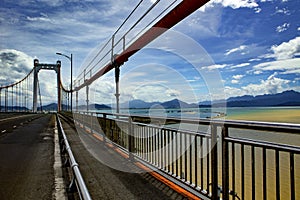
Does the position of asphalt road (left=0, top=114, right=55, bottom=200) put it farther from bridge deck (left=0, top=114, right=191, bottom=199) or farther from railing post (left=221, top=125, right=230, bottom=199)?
railing post (left=221, top=125, right=230, bottom=199)

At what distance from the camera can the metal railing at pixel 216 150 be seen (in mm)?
3291

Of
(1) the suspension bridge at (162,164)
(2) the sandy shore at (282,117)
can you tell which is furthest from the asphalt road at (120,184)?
(2) the sandy shore at (282,117)

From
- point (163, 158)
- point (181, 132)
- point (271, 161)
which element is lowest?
point (271, 161)

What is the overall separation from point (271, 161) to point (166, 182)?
4.89m

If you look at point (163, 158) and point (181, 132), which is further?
point (163, 158)

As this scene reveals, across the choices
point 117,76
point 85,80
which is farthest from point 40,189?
point 85,80

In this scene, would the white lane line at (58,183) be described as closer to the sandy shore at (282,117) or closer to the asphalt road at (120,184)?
the asphalt road at (120,184)

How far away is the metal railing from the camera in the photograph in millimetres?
3291

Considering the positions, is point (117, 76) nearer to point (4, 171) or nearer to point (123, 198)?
point (4, 171)

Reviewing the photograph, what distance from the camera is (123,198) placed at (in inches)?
195

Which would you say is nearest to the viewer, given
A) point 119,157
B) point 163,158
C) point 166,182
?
point 166,182

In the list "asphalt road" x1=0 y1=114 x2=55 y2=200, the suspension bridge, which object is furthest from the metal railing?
"asphalt road" x1=0 y1=114 x2=55 y2=200

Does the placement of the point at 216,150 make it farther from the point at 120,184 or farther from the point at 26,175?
the point at 26,175

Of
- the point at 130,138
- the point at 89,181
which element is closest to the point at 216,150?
the point at 89,181
